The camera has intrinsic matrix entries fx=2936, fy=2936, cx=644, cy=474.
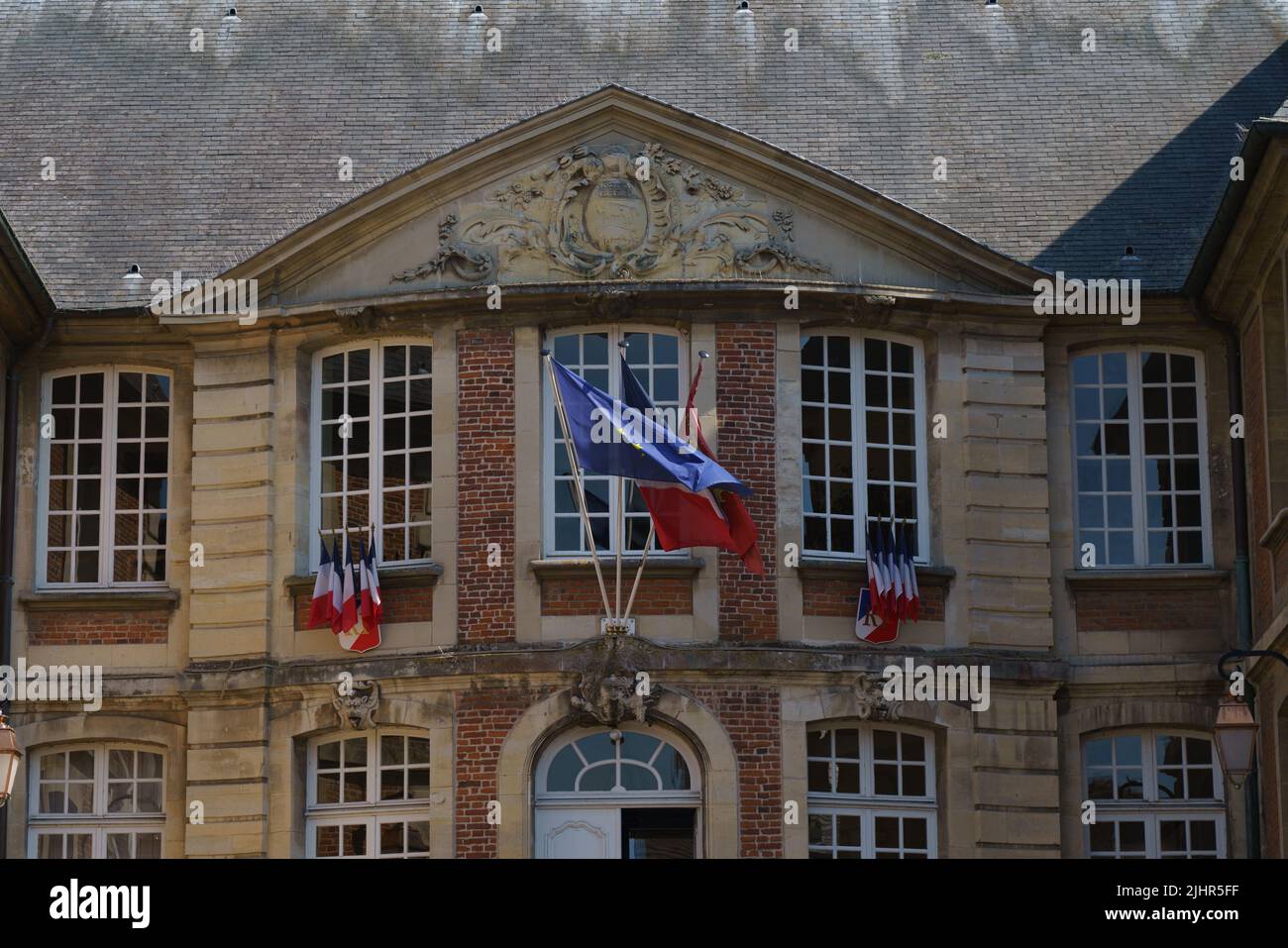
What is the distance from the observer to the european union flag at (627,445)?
2255cm

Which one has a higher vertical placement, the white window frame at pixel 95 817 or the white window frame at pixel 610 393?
the white window frame at pixel 610 393

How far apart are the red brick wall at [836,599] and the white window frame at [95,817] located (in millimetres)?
5453

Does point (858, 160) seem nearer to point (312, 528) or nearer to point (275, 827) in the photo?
point (312, 528)

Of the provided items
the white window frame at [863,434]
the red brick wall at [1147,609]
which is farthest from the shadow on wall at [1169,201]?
the red brick wall at [1147,609]

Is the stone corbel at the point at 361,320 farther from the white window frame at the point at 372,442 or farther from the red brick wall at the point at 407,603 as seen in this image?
the red brick wall at the point at 407,603

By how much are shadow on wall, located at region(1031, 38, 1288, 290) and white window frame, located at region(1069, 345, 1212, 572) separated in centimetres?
64

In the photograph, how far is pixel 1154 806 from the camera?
2403cm

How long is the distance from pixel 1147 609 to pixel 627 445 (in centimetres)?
481

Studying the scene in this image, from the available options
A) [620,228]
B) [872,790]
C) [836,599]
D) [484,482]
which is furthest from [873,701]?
[620,228]

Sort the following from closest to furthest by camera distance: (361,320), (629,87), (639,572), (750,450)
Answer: (639,572)
(750,450)
(361,320)
(629,87)

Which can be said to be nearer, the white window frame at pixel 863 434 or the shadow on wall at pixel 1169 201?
the white window frame at pixel 863 434

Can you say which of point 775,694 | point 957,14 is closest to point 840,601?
point 775,694

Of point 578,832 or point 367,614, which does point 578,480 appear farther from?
point 578,832

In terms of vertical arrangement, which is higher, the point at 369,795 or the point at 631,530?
the point at 631,530
